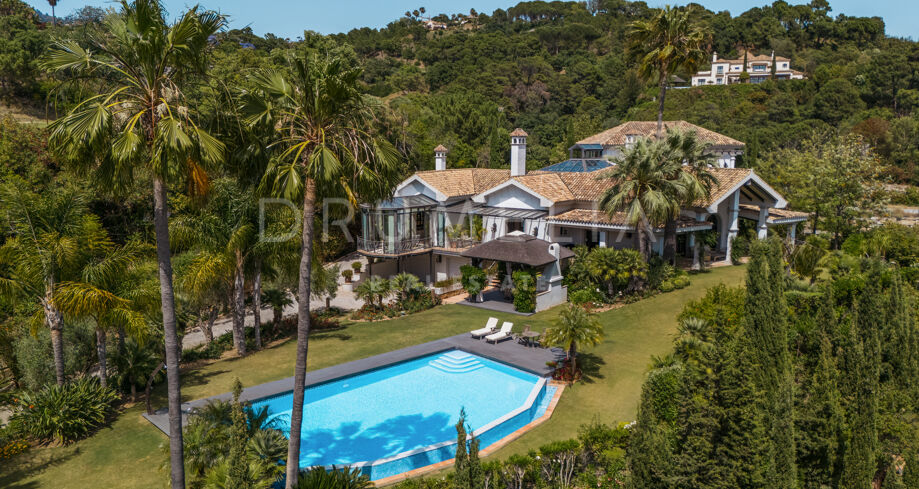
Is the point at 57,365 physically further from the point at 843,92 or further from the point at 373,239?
the point at 843,92

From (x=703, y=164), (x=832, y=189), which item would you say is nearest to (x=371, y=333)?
(x=703, y=164)

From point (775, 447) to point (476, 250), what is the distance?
20.5m

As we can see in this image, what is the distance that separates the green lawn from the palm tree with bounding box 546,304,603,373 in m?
1.46

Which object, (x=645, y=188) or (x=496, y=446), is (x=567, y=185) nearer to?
(x=645, y=188)

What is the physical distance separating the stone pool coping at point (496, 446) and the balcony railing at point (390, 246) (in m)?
15.2

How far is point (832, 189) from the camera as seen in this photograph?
34750mm

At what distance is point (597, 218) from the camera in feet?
98.6

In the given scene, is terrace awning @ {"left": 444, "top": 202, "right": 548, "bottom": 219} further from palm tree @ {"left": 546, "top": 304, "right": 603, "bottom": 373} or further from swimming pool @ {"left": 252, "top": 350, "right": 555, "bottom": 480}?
palm tree @ {"left": 546, "top": 304, "right": 603, "bottom": 373}

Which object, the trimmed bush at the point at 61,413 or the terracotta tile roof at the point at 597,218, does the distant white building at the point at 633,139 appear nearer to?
the terracotta tile roof at the point at 597,218

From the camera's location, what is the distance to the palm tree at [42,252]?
14.7 m

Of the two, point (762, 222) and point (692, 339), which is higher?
point (762, 222)

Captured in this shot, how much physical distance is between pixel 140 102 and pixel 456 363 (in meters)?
14.9

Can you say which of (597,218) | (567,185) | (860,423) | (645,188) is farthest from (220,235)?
(567,185)

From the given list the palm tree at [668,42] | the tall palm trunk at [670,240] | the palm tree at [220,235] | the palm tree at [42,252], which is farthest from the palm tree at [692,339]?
the palm tree at [42,252]
